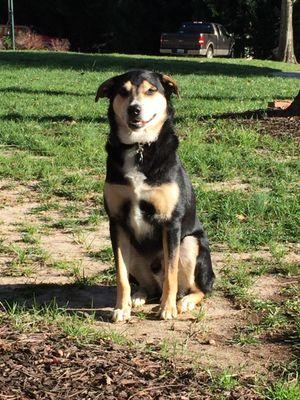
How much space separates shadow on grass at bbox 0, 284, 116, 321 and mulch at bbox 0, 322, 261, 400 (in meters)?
0.78

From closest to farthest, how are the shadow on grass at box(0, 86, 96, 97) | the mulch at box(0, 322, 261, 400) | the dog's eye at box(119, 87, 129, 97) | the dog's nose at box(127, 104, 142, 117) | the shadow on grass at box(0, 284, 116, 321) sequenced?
the mulch at box(0, 322, 261, 400), the dog's nose at box(127, 104, 142, 117), the dog's eye at box(119, 87, 129, 97), the shadow on grass at box(0, 284, 116, 321), the shadow on grass at box(0, 86, 96, 97)

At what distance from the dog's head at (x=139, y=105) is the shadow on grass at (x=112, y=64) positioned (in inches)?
625

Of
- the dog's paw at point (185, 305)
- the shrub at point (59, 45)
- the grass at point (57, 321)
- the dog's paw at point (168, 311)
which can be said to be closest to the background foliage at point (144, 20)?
the shrub at point (59, 45)

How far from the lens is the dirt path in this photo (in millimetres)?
3621

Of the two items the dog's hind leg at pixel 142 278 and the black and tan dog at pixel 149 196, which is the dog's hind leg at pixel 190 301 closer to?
the black and tan dog at pixel 149 196

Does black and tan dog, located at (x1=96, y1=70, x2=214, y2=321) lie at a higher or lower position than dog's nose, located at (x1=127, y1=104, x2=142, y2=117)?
lower

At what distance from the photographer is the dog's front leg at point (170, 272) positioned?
4.12 m

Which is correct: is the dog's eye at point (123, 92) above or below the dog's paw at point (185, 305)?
above

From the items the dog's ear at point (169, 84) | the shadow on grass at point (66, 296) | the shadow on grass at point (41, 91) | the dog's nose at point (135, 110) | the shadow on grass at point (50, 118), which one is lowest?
the shadow on grass at point (66, 296)

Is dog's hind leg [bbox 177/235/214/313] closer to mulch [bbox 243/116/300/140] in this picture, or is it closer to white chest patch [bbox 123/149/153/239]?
white chest patch [bbox 123/149/153/239]

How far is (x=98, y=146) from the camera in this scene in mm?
8859

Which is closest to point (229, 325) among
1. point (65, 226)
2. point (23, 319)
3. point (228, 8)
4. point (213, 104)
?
point (23, 319)

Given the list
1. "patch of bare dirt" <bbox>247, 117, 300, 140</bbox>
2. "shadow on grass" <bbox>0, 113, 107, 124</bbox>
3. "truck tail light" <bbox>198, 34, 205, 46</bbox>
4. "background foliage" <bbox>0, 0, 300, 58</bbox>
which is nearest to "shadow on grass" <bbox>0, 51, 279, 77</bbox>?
"truck tail light" <bbox>198, 34, 205, 46</bbox>

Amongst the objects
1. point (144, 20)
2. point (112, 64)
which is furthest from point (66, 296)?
point (144, 20)
